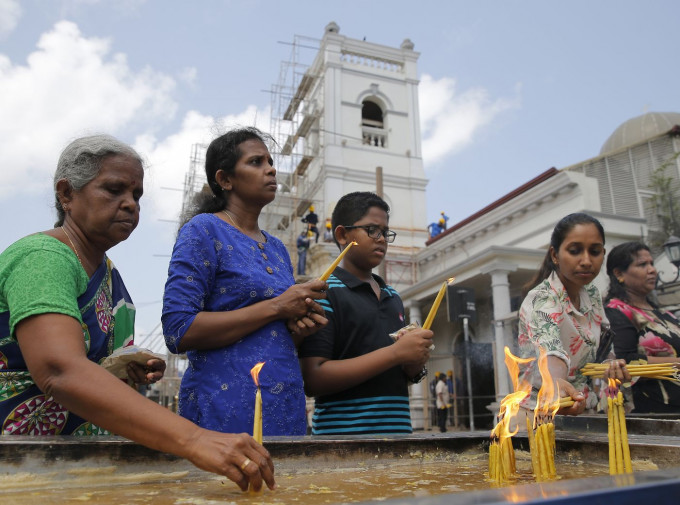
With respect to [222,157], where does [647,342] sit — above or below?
below

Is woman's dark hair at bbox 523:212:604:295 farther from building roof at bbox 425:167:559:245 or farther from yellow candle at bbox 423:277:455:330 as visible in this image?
building roof at bbox 425:167:559:245

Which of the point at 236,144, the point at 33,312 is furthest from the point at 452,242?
the point at 33,312

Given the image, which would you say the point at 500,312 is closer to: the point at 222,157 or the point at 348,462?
the point at 222,157

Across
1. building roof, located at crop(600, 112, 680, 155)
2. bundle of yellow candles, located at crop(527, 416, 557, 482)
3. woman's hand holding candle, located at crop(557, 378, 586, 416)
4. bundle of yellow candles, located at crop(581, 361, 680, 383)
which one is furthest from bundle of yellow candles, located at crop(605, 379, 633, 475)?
building roof, located at crop(600, 112, 680, 155)

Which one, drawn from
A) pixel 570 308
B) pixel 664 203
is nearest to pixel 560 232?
pixel 570 308

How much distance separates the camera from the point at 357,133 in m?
23.5

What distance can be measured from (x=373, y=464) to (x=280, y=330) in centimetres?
58

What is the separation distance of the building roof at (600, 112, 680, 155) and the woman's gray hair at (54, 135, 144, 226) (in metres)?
19.5

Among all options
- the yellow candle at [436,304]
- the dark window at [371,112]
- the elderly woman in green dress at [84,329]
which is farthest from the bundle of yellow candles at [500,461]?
the dark window at [371,112]

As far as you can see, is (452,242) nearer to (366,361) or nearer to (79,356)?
(366,361)

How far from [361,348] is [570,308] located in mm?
966

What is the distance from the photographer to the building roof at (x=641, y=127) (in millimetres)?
18250

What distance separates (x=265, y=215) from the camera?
25828mm

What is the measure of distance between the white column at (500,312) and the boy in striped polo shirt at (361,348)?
9.21 metres
